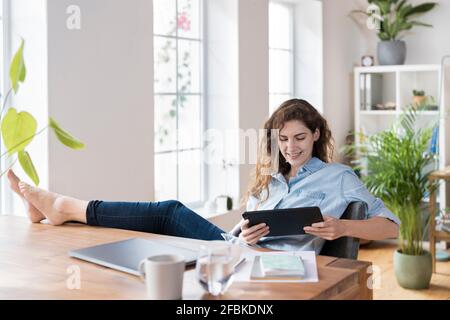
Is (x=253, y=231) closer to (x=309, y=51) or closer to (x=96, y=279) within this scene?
(x=96, y=279)

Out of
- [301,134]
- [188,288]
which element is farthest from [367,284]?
[301,134]

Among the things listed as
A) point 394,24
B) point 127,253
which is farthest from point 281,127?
point 394,24

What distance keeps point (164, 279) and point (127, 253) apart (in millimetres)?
481

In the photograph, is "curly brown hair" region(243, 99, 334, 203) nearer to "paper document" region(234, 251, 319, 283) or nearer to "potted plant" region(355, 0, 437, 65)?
"paper document" region(234, 251, 319, 283)

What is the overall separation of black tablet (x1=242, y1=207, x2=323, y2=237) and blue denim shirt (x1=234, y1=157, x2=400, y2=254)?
203 millimetres

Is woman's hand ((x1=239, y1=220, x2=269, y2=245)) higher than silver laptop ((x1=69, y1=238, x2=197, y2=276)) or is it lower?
higher

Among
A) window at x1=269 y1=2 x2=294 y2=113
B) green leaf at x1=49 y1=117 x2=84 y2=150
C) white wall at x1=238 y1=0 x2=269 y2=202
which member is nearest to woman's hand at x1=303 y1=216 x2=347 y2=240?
green leaf at x1=49 y1=117 x2=84 y2=150

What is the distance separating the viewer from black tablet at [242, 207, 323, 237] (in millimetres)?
1965

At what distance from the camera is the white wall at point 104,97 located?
298 cm

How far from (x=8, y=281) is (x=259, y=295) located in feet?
2.11

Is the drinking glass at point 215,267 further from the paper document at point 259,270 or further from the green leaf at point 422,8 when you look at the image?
the green leaf at point 422,8

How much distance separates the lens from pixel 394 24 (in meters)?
5.39

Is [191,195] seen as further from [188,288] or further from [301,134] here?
[188,288]

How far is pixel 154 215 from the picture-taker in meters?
2.48
